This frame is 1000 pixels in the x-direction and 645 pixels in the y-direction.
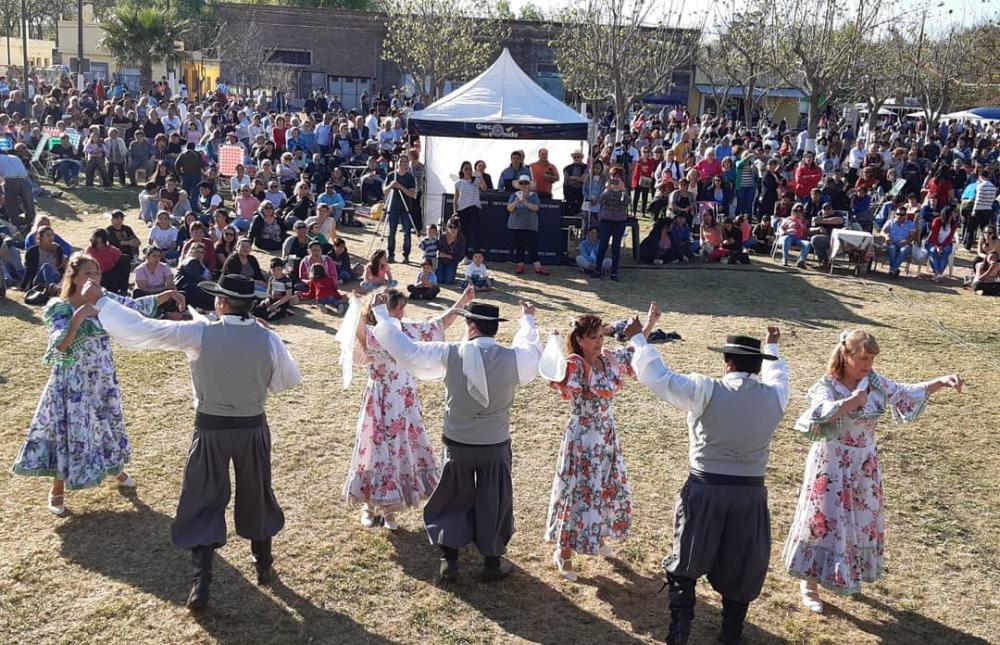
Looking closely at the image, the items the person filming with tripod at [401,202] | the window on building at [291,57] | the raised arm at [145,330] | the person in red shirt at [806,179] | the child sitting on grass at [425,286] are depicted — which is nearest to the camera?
the raised arm at [145,330]

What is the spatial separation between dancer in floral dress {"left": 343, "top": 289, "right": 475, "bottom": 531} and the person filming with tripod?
9.32 m

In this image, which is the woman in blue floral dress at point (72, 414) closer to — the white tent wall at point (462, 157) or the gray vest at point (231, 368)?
the gray vest at point (231, 368)

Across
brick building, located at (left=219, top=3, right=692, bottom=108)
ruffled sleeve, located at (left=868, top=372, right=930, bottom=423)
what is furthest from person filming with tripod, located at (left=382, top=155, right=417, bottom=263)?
brick building, located at (left=219, top=3, right=692, bottom=108)

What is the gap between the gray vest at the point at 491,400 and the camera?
5410 mm

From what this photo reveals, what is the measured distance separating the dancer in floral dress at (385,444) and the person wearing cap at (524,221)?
9112 millimetres

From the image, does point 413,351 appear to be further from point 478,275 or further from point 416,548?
point 478,275

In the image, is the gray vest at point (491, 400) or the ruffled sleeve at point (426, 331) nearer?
the gray vest at point (491, 400)

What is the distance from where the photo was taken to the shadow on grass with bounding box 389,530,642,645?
5.22 m

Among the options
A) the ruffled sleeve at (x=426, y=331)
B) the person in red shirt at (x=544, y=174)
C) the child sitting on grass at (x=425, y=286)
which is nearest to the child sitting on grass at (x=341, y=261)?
the child sitting on grass at (x=425, y=286)

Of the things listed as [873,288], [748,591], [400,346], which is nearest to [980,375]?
[873,288]

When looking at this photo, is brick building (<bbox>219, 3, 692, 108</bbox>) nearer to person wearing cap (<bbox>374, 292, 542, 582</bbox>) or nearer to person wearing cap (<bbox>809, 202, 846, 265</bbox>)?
person wearing cap (<bbox>809, 202, 846, 265</bbox>)

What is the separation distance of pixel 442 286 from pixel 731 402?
32.0 ft

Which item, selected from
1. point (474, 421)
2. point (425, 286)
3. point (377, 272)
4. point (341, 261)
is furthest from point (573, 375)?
point (341, 261)

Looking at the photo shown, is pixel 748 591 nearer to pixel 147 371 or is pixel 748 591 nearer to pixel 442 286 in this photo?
pixel 147 371
